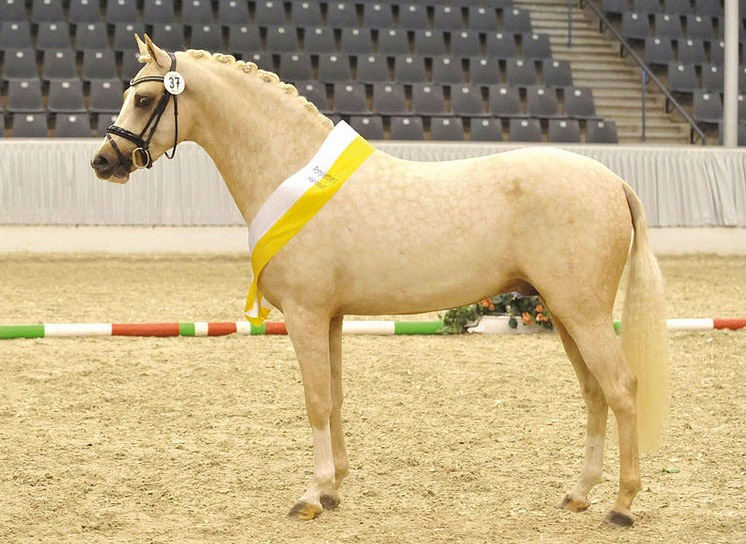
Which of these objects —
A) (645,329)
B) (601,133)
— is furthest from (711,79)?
(645,329)

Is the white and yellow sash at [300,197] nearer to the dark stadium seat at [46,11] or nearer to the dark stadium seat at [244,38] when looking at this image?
A: the dark stadium seat at [244,38]

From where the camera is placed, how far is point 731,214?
12.7 metres

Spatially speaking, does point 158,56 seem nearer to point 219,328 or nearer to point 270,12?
point 219,328

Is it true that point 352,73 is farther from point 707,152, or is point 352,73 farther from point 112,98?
point 707,152

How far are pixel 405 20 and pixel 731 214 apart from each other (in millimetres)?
6550

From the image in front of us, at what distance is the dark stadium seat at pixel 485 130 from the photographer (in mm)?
14094

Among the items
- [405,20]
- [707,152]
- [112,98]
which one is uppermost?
[405,20]

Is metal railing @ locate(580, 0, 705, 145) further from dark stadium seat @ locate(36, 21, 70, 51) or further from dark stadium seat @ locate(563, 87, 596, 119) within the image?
dark stadium seat @ locate(36, 21, 70, 51)

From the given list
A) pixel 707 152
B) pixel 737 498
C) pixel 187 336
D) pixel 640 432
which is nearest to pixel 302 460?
pixel 640 432

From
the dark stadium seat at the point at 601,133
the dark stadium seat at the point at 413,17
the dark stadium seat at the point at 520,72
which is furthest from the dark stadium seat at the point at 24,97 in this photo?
the dark stadium seat at the point at 601,133

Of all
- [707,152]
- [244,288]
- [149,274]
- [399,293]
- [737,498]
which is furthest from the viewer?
[707,152]

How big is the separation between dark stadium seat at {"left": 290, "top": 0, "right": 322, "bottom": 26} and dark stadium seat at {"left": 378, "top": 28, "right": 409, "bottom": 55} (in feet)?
3.66

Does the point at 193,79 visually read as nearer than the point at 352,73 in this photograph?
Yes

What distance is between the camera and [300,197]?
372 centimetres
